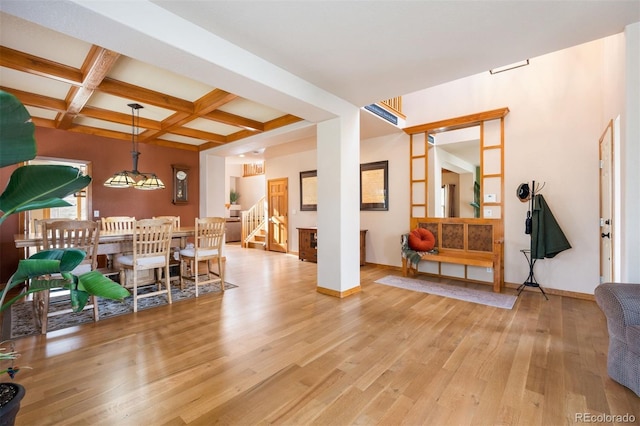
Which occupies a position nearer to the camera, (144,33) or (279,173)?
(144,33)

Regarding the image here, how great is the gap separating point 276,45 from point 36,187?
6.91 feet

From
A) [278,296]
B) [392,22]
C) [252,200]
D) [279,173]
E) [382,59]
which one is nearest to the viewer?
[392,22]

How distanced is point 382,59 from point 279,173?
17.6 ft

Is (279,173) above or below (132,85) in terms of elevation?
below

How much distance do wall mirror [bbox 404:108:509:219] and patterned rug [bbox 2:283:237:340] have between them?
3.82 metres

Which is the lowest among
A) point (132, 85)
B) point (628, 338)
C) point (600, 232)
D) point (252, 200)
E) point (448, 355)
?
point (448, 355)

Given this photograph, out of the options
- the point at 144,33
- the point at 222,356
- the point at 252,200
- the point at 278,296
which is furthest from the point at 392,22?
the point at 252,200

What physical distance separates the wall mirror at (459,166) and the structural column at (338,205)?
1629 millimetres

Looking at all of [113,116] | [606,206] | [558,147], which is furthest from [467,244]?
[113,116]

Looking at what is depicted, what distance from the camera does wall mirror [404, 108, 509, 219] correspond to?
4.27 metres

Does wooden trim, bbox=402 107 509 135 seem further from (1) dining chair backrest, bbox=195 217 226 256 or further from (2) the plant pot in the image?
(2) the plant pot

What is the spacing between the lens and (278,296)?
3.73m

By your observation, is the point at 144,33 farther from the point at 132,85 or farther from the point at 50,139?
the point at 50,139

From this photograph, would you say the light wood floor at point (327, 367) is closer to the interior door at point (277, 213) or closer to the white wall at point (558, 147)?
the white wall at point (558, 147)
